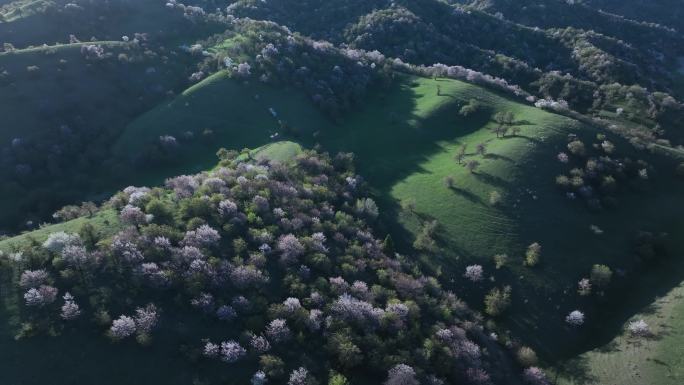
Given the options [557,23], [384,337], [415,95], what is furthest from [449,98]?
[557,23]

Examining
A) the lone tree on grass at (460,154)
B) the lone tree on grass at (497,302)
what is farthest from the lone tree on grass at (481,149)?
the lone tree on grass at (497,302)

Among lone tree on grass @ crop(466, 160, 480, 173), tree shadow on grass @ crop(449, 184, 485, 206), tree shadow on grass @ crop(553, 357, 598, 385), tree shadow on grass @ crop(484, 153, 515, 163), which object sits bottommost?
tree shadow on grass @ crop(553, 357, 598, 385)

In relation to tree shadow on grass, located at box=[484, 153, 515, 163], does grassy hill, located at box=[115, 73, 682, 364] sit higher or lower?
lower

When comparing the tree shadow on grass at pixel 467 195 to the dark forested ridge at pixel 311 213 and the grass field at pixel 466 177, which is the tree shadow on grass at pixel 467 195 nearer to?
the grass field at pixel 466 177

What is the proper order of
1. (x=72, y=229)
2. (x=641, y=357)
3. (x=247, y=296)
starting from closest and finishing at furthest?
(x=247, y=296), (x=641, y=357), (x=72, y=229)

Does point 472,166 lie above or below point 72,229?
below

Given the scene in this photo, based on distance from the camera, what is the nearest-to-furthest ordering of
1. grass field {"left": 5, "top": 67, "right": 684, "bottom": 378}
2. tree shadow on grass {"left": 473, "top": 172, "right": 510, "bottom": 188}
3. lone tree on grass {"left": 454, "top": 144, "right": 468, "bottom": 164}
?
grass field {"left": 5, "top": 67, "right": 684, "bottom": 378} < tree shadow on grass {"left": 473, "top": 172, "right": 510, "bottom": 188} < lone tree on grass {"left": 454, "top": 144, "right": 468, "bottom": 164}

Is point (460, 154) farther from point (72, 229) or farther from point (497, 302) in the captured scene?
point (72, 229)

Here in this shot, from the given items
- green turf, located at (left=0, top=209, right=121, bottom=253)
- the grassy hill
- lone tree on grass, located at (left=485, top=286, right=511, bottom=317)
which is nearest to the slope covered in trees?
green turf, located at (left=0, top=209, right=121, bottom=253)

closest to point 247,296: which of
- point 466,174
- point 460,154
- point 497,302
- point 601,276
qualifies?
point 497,302

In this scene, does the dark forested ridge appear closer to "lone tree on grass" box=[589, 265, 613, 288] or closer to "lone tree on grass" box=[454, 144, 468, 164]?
"lone tree on grass" box=[589, 265, 613, 288]

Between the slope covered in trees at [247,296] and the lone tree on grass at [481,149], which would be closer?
the slope covered in trees at [247,296]
